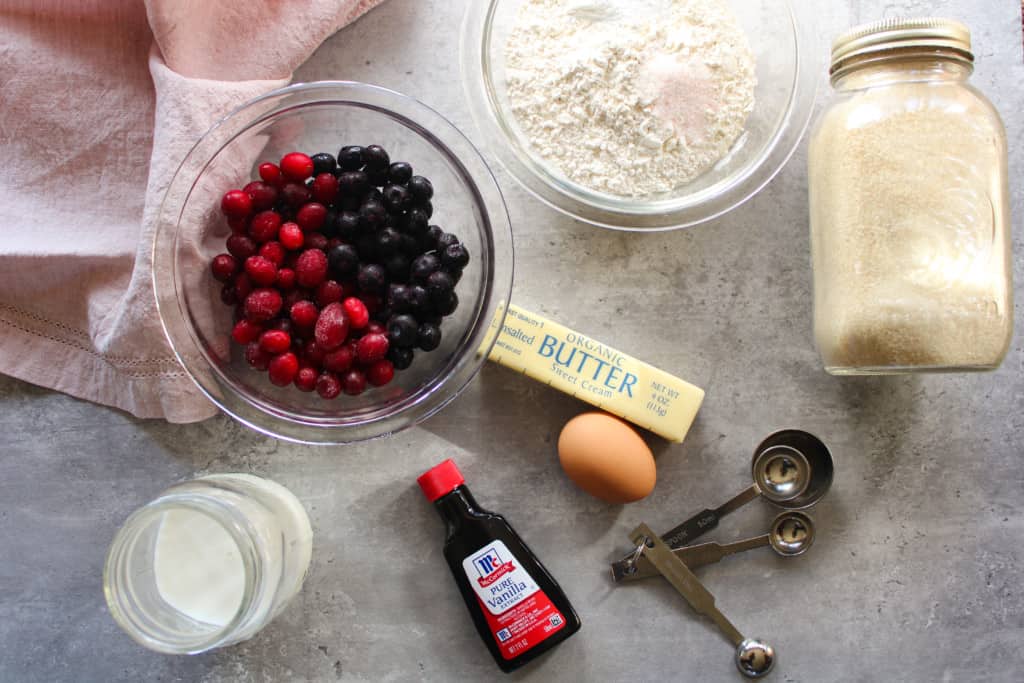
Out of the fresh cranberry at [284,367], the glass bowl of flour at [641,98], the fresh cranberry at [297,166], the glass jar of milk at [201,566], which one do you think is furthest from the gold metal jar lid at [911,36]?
the glass jar of milk at [201,566]

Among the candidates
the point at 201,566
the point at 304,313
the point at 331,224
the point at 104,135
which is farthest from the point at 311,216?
the point at 201,566

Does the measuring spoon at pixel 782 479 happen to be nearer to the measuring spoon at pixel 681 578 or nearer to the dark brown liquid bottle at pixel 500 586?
the measuring spoon at pixel 681 578

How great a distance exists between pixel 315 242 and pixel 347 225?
0.18ft

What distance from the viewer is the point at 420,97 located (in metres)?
1.15

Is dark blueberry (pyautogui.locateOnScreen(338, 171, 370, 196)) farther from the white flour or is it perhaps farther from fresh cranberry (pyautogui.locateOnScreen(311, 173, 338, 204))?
the white flour

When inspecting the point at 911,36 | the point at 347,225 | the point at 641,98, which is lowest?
the point at 347,225

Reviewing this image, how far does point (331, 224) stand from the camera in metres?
0.96

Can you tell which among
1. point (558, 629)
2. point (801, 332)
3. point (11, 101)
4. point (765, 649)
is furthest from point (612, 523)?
point (11, 101)

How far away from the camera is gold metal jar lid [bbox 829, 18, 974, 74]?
2.95ft

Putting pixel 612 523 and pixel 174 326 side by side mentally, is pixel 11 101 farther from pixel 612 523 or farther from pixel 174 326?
pixel 612 523

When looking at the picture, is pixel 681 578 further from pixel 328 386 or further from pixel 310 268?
pixel 310 268

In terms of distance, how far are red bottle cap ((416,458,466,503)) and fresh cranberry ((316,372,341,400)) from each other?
21cm

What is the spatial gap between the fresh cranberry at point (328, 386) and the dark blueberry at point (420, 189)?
27 cm

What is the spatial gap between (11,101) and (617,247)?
95cm
